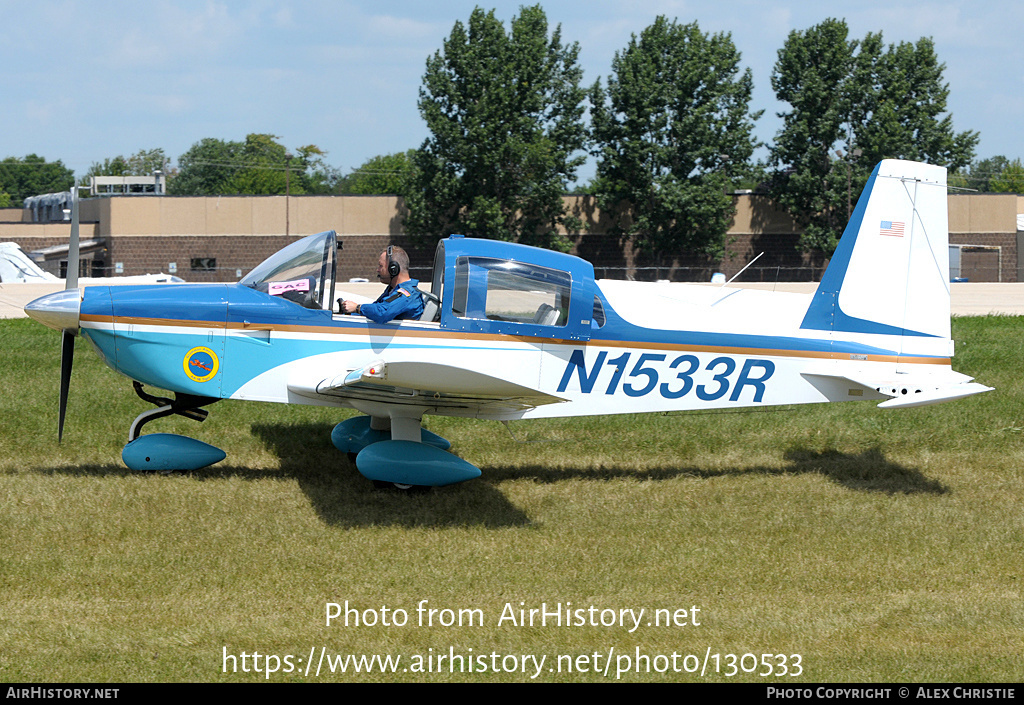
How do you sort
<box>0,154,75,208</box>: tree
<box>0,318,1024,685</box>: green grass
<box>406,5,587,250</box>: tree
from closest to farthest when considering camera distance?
1. <box>0,318,1024,685</box>: green grass
2. <box>406,5,587,250</box>: tree
3. <box>0,154,75,208</box>: tree

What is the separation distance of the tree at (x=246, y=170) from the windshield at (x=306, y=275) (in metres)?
103

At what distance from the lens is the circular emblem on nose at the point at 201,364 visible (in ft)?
24.9

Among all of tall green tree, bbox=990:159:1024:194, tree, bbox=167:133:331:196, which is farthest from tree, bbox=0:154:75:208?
tall green tree, bbox=990:159:1024:194

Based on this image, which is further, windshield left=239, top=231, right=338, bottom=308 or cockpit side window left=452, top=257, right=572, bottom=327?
windshield left=239, top=231, right=338, bottom=308

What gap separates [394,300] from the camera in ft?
25.1

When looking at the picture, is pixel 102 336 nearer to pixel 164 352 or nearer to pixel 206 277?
pixel 164 352

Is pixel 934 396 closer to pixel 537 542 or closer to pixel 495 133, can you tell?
pixel 537 542

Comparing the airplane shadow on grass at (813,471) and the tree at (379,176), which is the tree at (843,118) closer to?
the airplane shadow on grass at (813,471)

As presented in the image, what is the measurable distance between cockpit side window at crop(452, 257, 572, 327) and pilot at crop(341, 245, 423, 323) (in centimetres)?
40

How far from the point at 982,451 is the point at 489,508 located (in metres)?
5.53

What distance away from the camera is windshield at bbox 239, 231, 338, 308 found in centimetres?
765

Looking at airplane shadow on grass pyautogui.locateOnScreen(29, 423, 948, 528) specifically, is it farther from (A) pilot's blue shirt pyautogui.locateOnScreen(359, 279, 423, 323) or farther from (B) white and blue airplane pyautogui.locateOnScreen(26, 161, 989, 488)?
(A) pilot's blue shirt pyautogui.locateOnScreen(359, 279, 423, 323)

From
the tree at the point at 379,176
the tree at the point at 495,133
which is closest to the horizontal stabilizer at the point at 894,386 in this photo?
the tree at the point at 495,133
